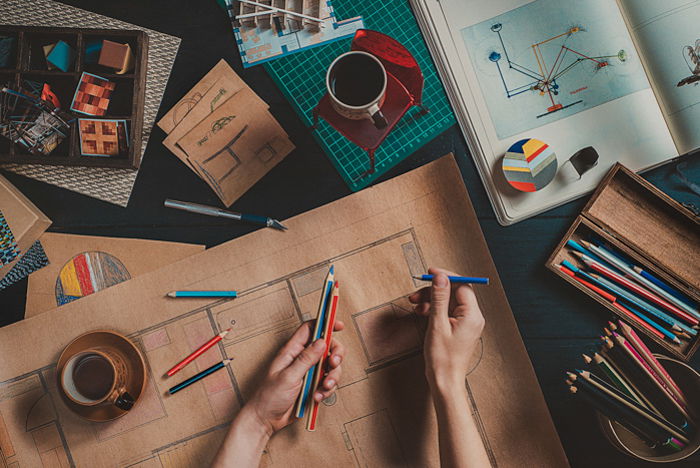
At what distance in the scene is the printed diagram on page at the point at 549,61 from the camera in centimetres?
93

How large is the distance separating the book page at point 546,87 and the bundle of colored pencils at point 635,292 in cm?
13

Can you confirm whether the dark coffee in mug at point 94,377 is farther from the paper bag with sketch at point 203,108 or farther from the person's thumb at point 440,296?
the person's thumb at point 440,296

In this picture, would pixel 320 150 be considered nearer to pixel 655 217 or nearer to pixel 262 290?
pixel 262 290

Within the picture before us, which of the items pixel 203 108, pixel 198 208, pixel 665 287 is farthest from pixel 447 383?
pixel 203 108

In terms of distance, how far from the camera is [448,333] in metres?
0.83

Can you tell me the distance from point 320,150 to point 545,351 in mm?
597

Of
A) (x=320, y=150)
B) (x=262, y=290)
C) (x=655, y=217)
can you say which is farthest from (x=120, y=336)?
(x=655, y=217)

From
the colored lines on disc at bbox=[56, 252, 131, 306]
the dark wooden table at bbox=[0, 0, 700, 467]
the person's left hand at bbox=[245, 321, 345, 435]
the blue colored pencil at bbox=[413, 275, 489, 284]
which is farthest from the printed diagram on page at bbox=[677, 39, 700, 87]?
the colored lines on disc at bbox=[56, 252, 131, 306]

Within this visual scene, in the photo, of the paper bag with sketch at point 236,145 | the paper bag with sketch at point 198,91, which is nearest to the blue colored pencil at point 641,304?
the paper bag with sketch at point 236,145

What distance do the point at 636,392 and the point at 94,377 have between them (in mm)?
979

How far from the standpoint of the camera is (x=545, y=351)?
0.95m

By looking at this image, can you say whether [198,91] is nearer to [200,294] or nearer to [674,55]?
[200,294]

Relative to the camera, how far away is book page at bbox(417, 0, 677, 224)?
3.01 feet

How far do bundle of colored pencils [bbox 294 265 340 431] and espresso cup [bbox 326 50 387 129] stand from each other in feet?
0.94
